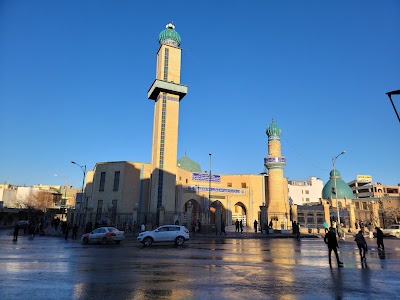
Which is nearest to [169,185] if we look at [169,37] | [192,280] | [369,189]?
[169,37]

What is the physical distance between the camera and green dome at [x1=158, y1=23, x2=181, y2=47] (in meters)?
42.8

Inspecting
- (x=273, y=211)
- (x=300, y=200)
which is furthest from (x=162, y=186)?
(x=300, y=200)

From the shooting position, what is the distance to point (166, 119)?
40.9m

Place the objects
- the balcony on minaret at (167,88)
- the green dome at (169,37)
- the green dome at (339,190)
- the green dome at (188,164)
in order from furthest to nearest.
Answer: the green dome at (339,190), the green dome at (188,164), the green dome at (169,37), the balcony on minaret at (167,88)

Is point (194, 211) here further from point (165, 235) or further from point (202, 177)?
point (165, 235)

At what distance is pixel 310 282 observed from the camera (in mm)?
8875

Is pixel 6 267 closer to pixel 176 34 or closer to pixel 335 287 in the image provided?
pixel 335 287

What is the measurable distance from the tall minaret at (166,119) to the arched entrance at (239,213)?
16358mm

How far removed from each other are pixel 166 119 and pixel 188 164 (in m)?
18.7

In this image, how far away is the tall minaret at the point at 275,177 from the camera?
46447 millimetres

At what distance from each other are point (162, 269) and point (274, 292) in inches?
176

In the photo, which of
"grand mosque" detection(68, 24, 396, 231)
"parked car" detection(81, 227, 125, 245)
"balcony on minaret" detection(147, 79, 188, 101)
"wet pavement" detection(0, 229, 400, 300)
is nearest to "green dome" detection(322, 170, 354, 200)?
"grand mosque" detection(68, 24, 396, 231)

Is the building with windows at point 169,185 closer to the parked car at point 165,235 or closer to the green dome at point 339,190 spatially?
the parked car at point 165,235

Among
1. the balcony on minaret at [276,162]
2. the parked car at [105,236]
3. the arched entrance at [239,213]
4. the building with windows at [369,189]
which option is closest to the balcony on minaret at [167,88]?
the balcony on minaret at [276,162]
